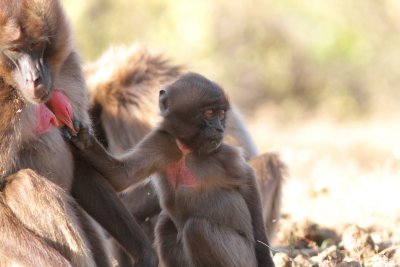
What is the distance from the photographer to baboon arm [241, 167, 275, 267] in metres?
5.36

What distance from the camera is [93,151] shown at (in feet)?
17.1

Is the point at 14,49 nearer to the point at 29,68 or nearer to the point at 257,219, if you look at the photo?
the point at 29,68

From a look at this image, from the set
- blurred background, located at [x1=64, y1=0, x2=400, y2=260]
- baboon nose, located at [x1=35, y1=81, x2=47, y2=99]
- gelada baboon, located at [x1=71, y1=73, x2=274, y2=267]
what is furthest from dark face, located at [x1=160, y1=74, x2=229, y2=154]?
blurred background, located at [x1=64, y1=0, x2=400, y2=260]

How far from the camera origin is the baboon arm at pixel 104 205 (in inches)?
208

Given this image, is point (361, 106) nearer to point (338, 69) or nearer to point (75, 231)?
point (338, 69)

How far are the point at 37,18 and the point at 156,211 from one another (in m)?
2.42

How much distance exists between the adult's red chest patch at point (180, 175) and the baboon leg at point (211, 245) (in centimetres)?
26

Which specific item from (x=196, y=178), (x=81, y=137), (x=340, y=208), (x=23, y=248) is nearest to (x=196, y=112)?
(x=196, y=178)

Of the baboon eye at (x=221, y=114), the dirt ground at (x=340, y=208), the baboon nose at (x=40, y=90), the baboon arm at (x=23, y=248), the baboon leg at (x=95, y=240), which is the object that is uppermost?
the baboon nose at (x=40, y=90)

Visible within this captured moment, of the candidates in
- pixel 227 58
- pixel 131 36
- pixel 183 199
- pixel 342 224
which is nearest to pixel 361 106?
pixel 227 58

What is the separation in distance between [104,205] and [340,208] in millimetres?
3295

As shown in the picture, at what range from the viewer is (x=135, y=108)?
7.43 meters

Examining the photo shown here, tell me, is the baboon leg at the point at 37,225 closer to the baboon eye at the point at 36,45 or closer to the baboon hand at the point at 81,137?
the baboon hand at the point at 81,137

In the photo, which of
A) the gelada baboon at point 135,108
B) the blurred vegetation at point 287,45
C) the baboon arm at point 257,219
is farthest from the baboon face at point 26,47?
the blurred vegetation at point 287,45
